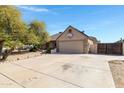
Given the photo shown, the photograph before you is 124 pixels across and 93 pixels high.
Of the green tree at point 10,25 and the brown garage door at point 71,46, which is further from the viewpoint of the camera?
the brown garage door at point 71,46

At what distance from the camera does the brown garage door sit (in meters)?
20.0

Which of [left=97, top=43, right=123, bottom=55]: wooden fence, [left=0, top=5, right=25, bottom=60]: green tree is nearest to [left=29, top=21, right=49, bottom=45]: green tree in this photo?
[left=0, top=5, right=25, bottom=60]: green tree

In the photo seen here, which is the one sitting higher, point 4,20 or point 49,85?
point 4,20

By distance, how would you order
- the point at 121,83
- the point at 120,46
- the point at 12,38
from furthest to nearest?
the point at 120,46
the point at 12,38
the point at 121,83

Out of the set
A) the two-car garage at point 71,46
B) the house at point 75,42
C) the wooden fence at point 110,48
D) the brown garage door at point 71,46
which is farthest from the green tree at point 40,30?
the wooden fence at point 110,48

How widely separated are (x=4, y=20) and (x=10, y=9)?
1.37m

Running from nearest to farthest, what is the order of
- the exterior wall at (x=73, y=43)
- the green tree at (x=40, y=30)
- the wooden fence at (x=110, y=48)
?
the wooden fence at (x=110, y=48), the exterior wall at (x=73, y=43), the green tree at (x=40, y=30)

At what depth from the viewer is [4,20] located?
1303 centimetres

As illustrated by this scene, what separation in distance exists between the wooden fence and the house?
0.68 metres

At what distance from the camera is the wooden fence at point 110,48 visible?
1783cm

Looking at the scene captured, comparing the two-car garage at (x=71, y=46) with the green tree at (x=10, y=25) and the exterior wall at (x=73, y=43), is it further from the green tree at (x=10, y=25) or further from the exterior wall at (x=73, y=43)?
the green tree at (x=10, y=25)

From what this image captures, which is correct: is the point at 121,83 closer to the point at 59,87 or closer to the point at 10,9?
the point at 59,87
